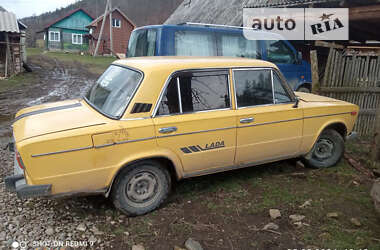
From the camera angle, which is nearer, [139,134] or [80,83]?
[139,134]

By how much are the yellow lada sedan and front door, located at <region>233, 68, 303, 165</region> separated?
1cm

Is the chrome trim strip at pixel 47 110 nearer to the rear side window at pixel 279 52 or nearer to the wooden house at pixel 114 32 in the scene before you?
the rear side window at pixel 279 52

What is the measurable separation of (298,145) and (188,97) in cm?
188

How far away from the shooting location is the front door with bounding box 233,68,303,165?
4.18 meters

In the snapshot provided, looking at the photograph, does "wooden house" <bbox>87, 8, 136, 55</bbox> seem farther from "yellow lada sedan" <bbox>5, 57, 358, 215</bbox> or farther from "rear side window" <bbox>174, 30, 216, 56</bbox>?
"yellow lada sedan" <bbox>5, 57, 358, 215</bbox>

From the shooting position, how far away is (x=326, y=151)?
519 centimetres

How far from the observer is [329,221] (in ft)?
12.2

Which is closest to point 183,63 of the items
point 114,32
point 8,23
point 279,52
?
point 279,52

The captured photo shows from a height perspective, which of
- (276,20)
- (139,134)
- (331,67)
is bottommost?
(139,134)

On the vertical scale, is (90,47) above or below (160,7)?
below

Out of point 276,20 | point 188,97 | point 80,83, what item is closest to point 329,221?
point 188,97

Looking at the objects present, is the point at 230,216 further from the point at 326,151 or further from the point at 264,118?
the point at 326,151

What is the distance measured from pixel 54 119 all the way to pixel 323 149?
13.0 feet

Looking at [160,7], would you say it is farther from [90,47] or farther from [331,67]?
[331,67]
